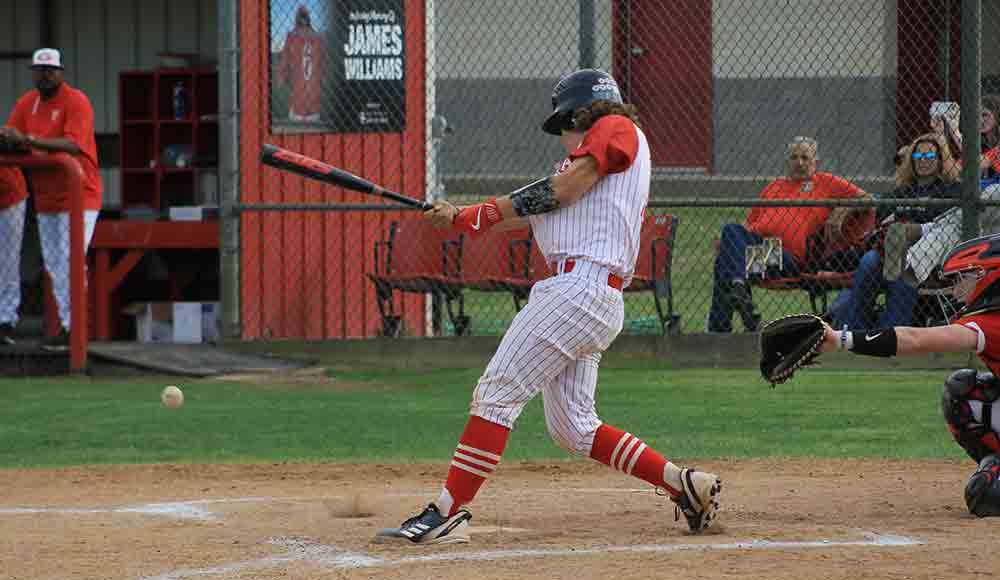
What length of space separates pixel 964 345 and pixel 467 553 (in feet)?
5.69

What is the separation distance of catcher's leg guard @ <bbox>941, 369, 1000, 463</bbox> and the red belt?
1.40 m

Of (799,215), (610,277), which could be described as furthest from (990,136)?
(610,277)

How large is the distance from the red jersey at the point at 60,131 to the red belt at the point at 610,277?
6466 millimetres

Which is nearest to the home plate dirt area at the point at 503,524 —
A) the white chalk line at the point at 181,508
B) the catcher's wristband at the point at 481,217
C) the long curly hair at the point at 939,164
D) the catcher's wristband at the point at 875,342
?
the white chalk line at the point at 181,508

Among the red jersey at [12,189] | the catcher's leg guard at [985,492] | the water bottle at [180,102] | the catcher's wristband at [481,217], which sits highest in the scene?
the water bottle at [180,102]

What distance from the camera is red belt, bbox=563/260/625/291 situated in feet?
16.0

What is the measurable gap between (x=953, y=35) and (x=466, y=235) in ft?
12.7

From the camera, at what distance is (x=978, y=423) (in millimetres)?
5449

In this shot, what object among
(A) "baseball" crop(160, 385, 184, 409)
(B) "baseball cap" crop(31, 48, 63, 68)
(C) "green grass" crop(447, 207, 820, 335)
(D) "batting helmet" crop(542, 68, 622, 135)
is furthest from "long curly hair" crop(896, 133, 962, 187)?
(B) "baseball cap" crop(31, 48, 63, 68)

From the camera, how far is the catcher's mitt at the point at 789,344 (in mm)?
4922

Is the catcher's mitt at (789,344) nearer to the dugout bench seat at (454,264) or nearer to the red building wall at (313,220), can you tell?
the dugout bench seat at (454,264)

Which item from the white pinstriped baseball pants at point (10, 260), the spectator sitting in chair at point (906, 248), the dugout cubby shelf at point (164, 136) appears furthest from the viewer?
the dugout cubby shelf at point (164, 136)

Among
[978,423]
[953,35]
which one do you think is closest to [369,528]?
[978,423]

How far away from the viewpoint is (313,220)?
37.5 ft
